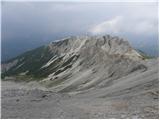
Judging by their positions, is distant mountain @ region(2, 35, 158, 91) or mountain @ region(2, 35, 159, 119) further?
distant mountain @ region(2, 35, 158, 91)

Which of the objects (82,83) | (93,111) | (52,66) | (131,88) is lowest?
(52,66)

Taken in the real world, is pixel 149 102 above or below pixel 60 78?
above

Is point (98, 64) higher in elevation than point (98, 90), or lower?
lower

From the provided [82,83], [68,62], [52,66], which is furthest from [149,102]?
[52,66]

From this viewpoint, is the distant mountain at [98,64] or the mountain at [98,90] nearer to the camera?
the mountain at [98,90]

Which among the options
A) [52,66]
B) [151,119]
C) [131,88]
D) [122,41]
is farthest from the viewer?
[52,66]

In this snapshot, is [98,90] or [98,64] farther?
[98,64]

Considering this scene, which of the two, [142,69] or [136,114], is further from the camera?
[142,69]

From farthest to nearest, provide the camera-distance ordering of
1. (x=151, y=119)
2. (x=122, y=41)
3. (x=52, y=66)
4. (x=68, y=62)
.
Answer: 1. (x=52, y=66)
2. (x=68, y=62)
3. (x=122, y=41)
4. (x=151, y=119)

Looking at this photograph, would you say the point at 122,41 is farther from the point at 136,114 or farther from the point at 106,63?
the point at 136,114
